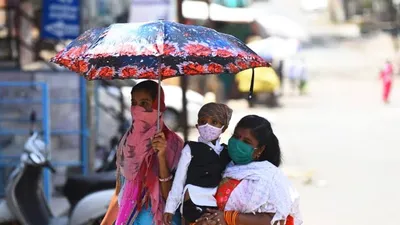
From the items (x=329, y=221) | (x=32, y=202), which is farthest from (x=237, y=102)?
(x=32, y=202)

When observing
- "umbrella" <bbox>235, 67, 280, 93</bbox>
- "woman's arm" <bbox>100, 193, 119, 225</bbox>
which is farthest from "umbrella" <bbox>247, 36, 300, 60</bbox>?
"woman's arm" <bbox>100, 193, 119, 225</bbox>

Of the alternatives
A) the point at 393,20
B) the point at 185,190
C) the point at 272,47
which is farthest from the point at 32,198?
the point at 393,20

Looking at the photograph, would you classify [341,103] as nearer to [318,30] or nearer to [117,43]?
[117,43]

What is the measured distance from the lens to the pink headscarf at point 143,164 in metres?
4.08

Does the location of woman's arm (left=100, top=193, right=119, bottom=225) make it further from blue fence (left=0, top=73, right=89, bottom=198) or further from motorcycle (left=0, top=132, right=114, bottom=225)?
Answer: blue fence (left=0, top=73, right=89, bottom=198)

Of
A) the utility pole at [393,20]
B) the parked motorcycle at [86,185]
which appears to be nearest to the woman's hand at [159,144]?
the parked motorcycle at [86,185]

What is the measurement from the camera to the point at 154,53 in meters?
3.68

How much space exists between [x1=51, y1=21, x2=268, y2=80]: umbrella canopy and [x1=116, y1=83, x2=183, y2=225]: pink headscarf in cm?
22

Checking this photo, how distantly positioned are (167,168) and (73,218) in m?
2.76

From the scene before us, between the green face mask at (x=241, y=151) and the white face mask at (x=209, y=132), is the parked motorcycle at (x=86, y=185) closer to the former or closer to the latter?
the white face mask at (x=209, y=132)

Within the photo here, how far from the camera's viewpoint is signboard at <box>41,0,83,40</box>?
395 inches

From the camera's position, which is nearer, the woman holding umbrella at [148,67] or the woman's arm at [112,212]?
the woman holding umbrella at [148,67]

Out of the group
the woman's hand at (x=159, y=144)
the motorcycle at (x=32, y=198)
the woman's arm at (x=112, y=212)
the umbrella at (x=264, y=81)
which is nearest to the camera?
the woman's hand at (x=159, y=144)

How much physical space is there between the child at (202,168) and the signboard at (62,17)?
6.42 meters
